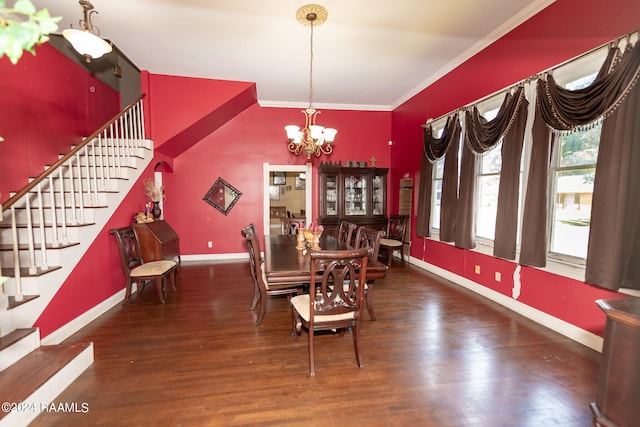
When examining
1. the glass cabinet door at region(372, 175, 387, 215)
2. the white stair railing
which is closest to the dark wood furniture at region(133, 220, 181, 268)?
the white stair railing

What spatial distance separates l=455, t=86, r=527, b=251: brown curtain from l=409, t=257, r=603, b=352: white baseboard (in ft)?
1.86

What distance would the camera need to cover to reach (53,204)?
235cm

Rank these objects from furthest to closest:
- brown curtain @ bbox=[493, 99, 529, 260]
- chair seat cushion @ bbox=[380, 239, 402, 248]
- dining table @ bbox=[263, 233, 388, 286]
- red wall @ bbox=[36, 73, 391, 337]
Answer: chair seat cushion @ bbox=[380, 239, 402, 248]
red wall @ bbox=[36, 73, 391, 337]
brown curtain @ bbox=[493, 99, 529, 260]
dining table @ bbox=[263, 233, 388, 286]

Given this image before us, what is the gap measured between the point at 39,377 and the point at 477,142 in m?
4.60

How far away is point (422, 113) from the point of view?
192 inches

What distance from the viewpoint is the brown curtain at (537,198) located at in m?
2.65

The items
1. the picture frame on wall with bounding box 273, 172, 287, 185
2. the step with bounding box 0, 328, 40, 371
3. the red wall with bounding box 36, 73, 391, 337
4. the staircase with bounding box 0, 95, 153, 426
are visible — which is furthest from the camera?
the picture frame on wall with bounding box 273, 172, 287, 185

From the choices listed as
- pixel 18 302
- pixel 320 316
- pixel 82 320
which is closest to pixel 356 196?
pixel 320 316

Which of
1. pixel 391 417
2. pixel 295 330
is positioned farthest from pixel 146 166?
pixel 391 417

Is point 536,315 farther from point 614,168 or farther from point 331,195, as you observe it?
point 331,195

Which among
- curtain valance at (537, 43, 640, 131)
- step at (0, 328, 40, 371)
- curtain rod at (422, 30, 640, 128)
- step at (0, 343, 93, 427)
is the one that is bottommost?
step at (0, 343, 93, 427)

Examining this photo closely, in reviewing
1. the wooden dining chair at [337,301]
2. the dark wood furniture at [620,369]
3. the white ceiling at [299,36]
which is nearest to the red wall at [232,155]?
the white ceiling at [299,36]

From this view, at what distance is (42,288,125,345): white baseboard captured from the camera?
2397mm

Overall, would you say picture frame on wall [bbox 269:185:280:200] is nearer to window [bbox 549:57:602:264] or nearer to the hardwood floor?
the hardwood floor
